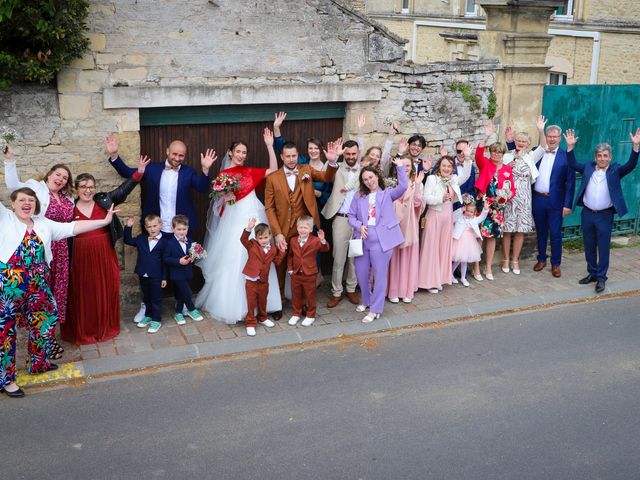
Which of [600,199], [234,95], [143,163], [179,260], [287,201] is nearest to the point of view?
[179,260]

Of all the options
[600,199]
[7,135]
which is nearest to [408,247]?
[600,199]

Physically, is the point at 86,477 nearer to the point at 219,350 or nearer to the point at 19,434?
the point at 19,434

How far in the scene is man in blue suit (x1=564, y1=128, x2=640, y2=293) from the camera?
9.80m

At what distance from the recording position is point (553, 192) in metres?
10.3

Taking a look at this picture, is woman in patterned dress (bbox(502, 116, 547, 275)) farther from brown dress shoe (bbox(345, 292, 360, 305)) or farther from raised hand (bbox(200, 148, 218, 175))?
raised hand (bbox(200, 148, 218, 175))

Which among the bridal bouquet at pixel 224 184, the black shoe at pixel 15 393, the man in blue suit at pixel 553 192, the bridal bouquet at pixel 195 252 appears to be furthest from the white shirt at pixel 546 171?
the black shoe at pixel 15 393

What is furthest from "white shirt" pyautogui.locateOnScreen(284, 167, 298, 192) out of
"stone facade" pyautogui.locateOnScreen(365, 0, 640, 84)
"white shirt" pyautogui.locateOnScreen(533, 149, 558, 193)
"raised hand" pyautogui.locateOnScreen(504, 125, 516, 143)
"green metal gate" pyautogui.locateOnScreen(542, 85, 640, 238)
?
"stone facade" pyautogui.locateOnScreen(365, 0, 640, 84)

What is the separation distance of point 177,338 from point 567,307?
15.8ft

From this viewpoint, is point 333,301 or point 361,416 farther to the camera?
point 333,301

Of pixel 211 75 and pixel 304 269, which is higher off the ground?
pixel 211 75

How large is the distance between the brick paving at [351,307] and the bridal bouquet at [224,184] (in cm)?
146

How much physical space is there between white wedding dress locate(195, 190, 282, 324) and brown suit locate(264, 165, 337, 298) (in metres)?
0.18

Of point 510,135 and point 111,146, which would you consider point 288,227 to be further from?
point 510,135

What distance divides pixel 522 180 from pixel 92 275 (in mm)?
5606
